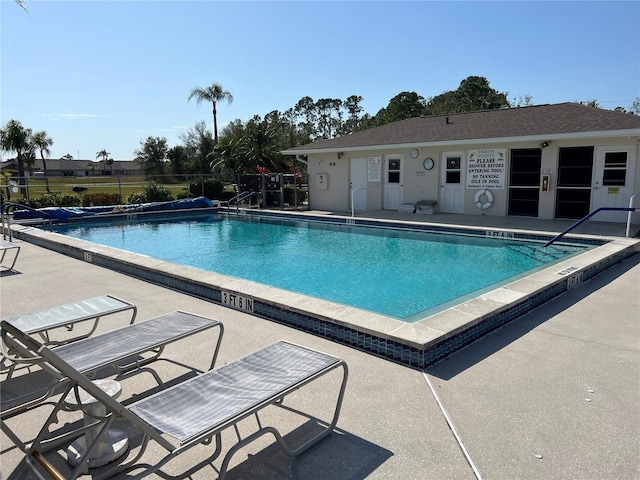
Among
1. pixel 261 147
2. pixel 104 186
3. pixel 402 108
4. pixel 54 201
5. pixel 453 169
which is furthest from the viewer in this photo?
pixel 402 108

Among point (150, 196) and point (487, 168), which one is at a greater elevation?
point (487, 168)

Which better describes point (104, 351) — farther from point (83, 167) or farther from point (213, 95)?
point (83, 167)

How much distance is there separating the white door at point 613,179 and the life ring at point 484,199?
2.69 m

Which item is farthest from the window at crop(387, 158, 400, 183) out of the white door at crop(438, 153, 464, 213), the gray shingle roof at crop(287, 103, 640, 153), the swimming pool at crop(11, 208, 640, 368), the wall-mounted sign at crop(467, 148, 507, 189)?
the swimming pool at crop(11, 208, 640, 368)

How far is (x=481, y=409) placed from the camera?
2891 mm

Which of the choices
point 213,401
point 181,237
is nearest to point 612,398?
point 213,401

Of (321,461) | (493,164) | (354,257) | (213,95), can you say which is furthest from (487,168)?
(213,95)

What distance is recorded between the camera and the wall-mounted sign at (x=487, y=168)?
13242mm

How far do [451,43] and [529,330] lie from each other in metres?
12.5

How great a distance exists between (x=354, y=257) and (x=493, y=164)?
261 inches

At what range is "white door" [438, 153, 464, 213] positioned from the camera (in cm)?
1414

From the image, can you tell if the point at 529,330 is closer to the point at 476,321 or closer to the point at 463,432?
the point at 476,321

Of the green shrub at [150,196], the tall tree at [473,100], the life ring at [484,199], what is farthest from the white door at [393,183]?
the tall tree at [473,100]

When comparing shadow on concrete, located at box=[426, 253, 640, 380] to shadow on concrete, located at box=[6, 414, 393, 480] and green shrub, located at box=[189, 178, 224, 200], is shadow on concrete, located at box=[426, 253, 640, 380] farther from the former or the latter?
green shrub, located at box=[189, 178, 224, 200]
